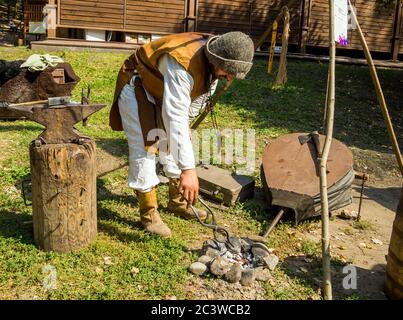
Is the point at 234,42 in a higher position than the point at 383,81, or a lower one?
higher

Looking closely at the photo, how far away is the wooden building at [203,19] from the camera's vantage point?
14406mm

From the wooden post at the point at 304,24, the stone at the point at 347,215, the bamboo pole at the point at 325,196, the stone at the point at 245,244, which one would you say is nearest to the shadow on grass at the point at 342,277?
the bamboo pole at the point at 325,196

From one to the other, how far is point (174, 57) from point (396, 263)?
2320 mm

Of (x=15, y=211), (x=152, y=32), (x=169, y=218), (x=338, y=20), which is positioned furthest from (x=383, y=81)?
(x=15, y=211)

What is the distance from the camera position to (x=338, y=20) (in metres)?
4.51

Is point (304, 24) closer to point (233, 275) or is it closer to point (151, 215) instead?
point (151, 215)

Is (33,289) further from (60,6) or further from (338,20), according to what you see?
(60,6)

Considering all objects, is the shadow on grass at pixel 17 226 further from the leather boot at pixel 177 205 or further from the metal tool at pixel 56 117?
the leather boot at pixel 177 205

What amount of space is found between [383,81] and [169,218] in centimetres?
1016

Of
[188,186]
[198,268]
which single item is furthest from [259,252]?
[188,186]

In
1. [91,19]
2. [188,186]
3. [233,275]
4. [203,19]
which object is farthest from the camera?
[203,19]

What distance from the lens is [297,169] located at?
201 inches

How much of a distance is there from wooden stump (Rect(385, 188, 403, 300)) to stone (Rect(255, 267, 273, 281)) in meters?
0.94

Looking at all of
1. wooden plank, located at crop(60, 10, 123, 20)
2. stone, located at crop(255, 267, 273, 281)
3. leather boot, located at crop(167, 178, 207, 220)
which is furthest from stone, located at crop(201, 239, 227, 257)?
wooden plank, located at crop(60, 10, 123, 20)
